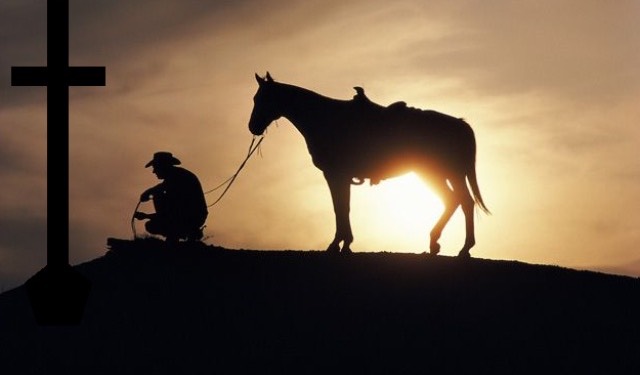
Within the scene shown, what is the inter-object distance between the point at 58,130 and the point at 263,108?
1918 cm

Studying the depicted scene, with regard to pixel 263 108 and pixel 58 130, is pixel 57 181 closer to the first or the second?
pixel 58 130

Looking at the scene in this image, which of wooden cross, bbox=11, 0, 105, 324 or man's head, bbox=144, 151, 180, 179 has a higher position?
man's head, bbox=144, 151, 180, 179

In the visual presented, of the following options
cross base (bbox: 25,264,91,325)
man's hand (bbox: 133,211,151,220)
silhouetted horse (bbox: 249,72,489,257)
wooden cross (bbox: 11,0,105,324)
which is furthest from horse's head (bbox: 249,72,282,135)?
cross base (bbox: 25,264,91,325)

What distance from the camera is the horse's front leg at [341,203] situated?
76.5ft

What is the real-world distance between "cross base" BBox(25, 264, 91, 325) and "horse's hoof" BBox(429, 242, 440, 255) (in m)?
20.3

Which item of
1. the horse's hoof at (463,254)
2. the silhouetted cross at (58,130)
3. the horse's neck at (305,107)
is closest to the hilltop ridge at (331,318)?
the horse's hoof at (463,254)

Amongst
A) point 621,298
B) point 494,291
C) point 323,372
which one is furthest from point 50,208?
point 621,298

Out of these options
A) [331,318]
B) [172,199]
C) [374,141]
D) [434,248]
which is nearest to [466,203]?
[434,248]

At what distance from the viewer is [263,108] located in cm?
2388

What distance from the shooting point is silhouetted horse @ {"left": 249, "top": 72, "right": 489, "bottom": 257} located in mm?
23641

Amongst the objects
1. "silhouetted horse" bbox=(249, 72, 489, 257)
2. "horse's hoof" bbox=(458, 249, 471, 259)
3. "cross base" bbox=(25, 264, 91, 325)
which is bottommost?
"cross base" bbox=(25, 264, 91, 325)

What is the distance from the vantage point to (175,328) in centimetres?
2381

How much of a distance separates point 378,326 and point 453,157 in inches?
160

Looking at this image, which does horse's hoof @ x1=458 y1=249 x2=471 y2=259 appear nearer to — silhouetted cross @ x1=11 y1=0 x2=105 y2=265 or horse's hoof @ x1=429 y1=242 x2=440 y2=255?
horse's hoof @ x1=429 y1=242 x2=440 y2=255
